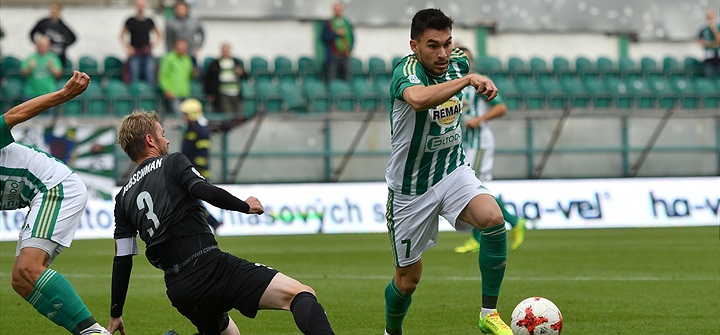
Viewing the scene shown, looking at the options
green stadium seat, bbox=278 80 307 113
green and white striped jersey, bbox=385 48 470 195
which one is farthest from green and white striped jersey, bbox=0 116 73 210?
Answer: green stadium seat, bbox=278 80 307 113

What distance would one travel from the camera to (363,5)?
91.4ft

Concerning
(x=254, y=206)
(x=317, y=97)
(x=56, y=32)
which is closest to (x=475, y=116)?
(x=254, y=206)

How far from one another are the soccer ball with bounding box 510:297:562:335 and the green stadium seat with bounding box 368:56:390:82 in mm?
18016

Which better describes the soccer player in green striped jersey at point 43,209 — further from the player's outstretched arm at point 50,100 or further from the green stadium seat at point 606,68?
the green stadium seat at point 606,68

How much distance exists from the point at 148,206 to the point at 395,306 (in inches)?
77.7

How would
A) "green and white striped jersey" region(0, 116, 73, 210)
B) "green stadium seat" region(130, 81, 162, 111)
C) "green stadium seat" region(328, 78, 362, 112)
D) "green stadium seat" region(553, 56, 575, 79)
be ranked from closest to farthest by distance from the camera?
1. "green and white striped jersey" region(0, 116, 73, 210)
2. "green stadium seat" region(130, 81, 162, 111)
3. "green stadium seat" region(328, 78, 362, 112)
4. "green stadium seat" region(553, 56, 575, 79)

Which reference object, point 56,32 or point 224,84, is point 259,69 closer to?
point 224,84

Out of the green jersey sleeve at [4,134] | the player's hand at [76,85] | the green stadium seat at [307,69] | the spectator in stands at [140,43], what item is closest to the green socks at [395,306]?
the player's hand at [76,85]

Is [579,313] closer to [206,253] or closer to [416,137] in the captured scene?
[416,137]

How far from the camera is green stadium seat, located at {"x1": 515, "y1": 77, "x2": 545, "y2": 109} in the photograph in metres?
24.6

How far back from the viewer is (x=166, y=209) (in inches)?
247

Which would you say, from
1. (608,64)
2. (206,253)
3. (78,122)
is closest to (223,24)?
(78,122)

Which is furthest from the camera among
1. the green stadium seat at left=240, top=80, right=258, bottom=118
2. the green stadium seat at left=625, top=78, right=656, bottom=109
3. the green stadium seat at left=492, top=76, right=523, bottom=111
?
the green stadium seat at left=625, top=78, right=656, bottom=109

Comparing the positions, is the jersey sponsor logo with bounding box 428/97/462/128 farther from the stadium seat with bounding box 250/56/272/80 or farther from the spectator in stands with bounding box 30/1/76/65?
the stadium seat with bounding box 250/56/272/80
